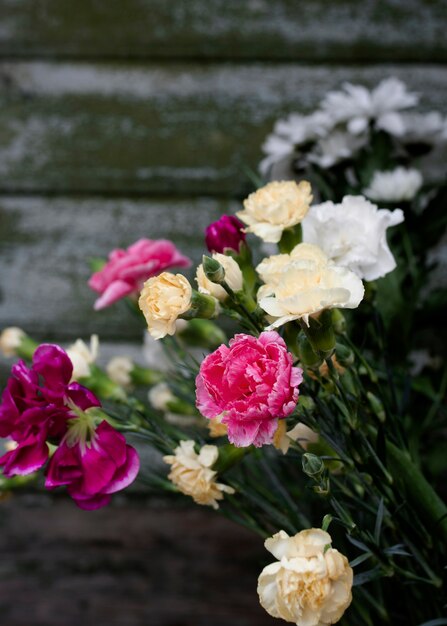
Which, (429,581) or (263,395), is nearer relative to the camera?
(263,395)

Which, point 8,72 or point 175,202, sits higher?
point 8,72

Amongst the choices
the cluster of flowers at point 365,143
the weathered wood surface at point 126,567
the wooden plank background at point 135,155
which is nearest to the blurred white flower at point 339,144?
the cluster of flowers at point 365,143

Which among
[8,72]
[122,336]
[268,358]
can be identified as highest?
[268,358]

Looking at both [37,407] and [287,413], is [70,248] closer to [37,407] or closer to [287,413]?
[37,407]

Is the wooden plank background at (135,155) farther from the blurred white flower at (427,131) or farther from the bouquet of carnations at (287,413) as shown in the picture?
Answer: the bouquet of carnations at (287,413)

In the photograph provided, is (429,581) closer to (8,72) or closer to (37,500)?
(37,500)

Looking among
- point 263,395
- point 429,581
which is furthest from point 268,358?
point 429,581

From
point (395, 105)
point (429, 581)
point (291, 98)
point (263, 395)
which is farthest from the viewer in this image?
point (291, 98)

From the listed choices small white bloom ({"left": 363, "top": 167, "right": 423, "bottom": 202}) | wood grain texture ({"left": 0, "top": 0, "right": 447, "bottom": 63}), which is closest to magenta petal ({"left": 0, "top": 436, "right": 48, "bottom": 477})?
small white bloom ({"left": 363, "top": 167, "right": 423, "bottom": 202})

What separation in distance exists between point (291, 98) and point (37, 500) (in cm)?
68

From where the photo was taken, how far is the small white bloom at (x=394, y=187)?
0.74m

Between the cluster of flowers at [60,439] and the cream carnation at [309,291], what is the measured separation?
152 millimetres

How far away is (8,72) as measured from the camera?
3.27 feet

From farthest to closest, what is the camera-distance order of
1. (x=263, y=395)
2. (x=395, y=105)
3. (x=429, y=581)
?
(x=395, y=105) → (x=429, y=581) → (x=263, y=395)
